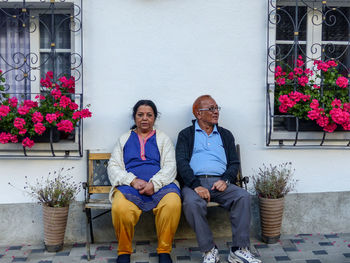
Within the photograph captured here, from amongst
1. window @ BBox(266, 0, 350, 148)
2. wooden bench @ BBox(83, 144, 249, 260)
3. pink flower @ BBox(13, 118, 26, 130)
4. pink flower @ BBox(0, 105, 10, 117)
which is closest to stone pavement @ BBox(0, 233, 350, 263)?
wooden bench @ BBox(83, 144, 249, 260)

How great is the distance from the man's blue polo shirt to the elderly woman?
0.74 feet

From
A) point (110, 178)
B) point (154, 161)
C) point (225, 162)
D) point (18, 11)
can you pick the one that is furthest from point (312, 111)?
point (18, 11)

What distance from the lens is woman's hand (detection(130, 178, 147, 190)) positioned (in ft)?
14.0

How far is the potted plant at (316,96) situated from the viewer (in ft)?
15.2

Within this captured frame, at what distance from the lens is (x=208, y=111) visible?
4.58 m

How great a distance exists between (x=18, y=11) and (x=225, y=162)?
2.59 metres

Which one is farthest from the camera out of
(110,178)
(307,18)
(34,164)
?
(307,18)

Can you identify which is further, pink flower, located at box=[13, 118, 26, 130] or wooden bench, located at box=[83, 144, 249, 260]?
wooden bench, located at box=[83, 144, 249, 260]

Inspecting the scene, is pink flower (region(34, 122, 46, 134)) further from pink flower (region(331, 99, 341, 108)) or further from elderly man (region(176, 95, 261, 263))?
pink flower (region(331, 99, 341, 108))

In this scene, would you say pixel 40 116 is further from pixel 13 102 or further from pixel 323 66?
pixel 323 66

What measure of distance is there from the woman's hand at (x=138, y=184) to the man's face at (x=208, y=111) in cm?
85

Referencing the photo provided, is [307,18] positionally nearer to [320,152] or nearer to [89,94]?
[320,152]

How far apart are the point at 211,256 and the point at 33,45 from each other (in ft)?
8.97

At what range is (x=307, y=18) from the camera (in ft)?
16.7
